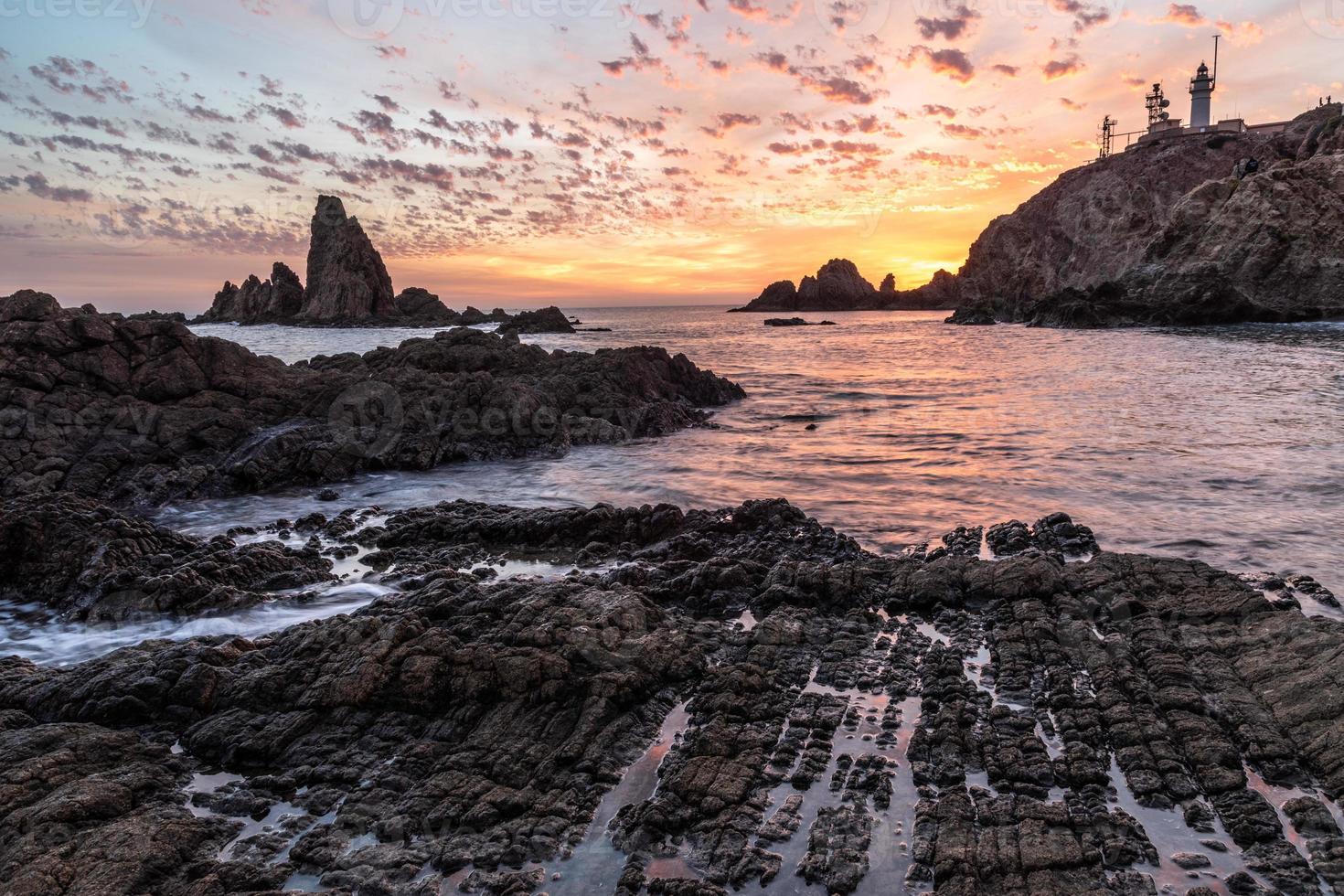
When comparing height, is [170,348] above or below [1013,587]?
above

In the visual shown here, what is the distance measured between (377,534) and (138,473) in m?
6.62

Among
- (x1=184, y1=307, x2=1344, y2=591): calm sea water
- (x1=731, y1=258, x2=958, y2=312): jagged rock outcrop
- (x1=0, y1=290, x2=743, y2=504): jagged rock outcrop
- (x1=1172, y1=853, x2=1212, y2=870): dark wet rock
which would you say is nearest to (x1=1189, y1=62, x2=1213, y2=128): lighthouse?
(x1=731, y1=258, x2=958, y2=312): jagged rock outcrop

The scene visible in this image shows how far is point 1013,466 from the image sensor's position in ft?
48.6

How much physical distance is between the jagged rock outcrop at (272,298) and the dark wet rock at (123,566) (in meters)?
110

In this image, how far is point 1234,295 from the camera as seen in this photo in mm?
57188

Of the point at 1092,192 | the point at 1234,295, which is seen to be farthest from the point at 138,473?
the point at 1092,192

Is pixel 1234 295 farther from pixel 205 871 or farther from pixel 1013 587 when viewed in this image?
pixel 205 871

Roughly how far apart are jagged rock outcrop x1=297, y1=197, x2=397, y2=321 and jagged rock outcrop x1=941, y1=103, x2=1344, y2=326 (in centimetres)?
8049

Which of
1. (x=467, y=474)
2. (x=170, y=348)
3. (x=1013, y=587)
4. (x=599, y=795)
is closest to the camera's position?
(x=599, y=795)

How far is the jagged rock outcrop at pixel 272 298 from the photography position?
362ft

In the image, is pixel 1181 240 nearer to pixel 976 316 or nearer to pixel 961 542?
pixel 976 316

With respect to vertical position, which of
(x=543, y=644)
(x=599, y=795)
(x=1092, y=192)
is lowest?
(x=599, y=795)

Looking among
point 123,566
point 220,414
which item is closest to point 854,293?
point 220,414

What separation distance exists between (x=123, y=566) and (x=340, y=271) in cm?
10406
